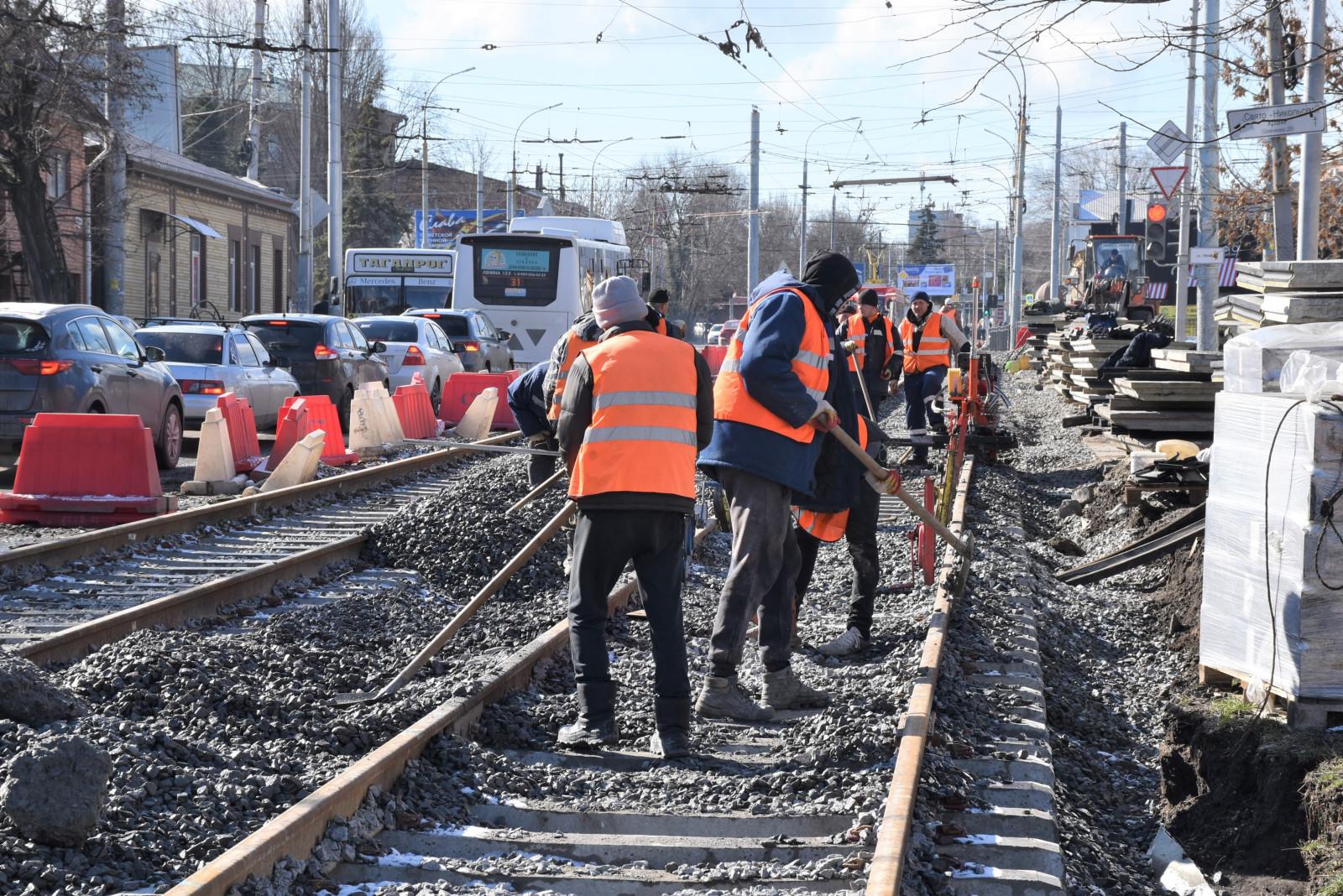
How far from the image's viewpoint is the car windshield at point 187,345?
18.8 metres

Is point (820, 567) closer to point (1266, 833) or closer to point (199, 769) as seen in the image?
point (1266, 833)

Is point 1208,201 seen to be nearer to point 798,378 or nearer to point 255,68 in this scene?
point 798,378

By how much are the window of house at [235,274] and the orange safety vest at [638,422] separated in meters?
42.3

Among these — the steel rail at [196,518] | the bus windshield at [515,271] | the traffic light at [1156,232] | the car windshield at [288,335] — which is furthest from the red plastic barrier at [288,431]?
the bus windshield at [515,271]

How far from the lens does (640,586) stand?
6.31 m

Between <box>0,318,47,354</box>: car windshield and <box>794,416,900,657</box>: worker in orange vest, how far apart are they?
9.25 meters

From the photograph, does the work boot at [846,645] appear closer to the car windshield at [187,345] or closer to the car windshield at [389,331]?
the car windshield at [187,345]

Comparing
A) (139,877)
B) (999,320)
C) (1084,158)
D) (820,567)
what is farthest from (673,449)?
(1084,158)

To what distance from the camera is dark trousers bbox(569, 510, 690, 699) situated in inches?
245

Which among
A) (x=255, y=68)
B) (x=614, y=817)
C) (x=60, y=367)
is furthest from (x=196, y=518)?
(x=255, y=68)

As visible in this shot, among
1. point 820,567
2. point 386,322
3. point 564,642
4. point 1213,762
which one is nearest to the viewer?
point 1213,762

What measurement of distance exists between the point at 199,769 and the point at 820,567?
6805 millimetres

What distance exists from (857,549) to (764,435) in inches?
69.5

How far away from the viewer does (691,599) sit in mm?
10242
